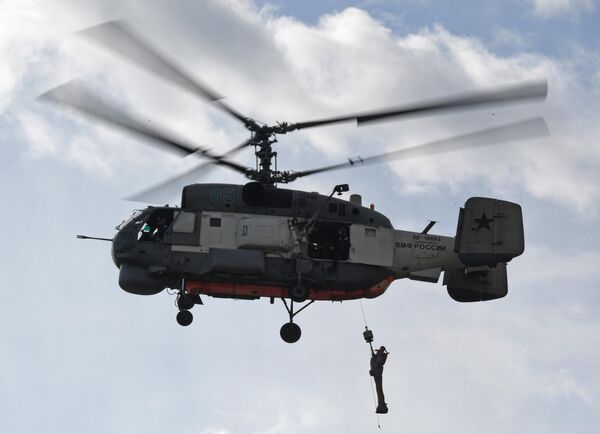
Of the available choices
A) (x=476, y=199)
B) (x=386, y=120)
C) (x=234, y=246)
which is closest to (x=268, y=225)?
(x=234, y=246)

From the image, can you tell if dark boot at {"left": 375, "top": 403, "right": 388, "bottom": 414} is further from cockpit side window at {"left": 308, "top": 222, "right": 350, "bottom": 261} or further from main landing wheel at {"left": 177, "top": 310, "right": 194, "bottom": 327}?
main landing wheel at {"left": 177, "top": 310, "right": 194, "bottom": 327}

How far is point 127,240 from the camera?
21219 mm

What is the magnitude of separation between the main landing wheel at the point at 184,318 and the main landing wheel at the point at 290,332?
2.18 meters

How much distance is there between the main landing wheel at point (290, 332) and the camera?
21.6m

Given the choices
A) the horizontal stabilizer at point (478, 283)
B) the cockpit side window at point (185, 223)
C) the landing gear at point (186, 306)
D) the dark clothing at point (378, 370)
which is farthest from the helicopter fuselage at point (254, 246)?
the horizontal stabilizer at point (478, 283)

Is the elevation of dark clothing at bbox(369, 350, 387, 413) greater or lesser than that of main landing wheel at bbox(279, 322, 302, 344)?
lesser

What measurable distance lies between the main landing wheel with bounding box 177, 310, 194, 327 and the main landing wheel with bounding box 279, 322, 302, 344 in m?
2.18

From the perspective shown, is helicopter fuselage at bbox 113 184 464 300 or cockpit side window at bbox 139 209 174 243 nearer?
helicopter fuselage at bbox 113 184 464 300

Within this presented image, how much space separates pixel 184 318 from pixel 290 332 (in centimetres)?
252

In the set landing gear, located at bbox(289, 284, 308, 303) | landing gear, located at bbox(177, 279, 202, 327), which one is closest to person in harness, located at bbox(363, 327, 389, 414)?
landing gear, located at bbox(289, 284, 308, 303)

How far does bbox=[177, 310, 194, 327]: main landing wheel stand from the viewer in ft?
71.5

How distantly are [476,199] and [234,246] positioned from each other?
20.1 ft

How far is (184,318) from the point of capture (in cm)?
2183

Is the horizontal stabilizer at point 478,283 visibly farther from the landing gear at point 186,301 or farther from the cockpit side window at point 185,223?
the cockpit side window at point 185,223
